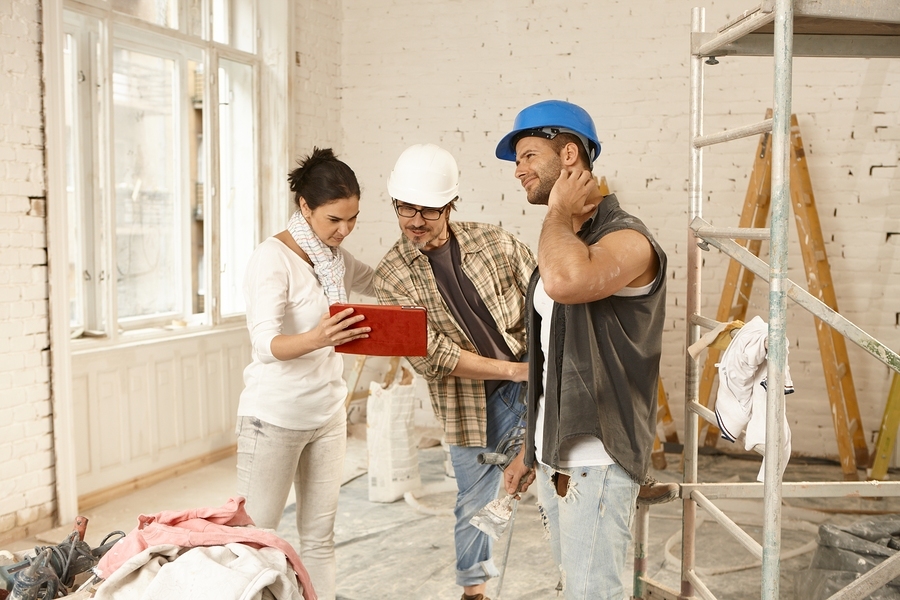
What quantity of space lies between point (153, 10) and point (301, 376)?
138 inches

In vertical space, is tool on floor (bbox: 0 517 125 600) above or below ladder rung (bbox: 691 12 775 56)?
below

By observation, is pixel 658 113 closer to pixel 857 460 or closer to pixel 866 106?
pixel 866 106

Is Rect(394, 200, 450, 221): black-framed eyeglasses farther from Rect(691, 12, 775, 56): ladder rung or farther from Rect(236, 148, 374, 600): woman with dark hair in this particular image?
Rect(691, 12, 775, 56): ladder rung

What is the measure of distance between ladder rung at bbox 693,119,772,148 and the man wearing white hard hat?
0.79 m

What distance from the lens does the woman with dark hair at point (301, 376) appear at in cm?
250

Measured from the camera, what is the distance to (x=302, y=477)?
2.71 metres

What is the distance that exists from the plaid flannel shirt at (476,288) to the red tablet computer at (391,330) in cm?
34

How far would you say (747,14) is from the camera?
196 centimetres

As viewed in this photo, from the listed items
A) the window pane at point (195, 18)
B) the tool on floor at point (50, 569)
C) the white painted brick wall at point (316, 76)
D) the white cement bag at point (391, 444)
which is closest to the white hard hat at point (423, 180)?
the tool on floor at point (50, 569)

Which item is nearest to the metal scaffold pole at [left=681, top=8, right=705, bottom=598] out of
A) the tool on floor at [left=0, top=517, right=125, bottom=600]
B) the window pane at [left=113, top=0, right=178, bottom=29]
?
the tool on floor at [left=0, top=517, right=125, bottom=600]

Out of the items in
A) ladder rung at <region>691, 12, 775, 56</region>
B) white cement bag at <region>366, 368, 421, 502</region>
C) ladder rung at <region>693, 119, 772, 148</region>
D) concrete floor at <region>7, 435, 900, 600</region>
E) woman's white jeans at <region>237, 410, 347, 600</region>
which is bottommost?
concrete floor at <region>7, 435, 900, 600</region>

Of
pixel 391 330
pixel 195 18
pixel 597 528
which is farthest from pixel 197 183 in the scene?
pixel 597 528

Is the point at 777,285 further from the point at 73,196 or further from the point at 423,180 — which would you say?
the point at 73,196

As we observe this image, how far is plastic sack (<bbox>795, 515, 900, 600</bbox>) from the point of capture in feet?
9.34
